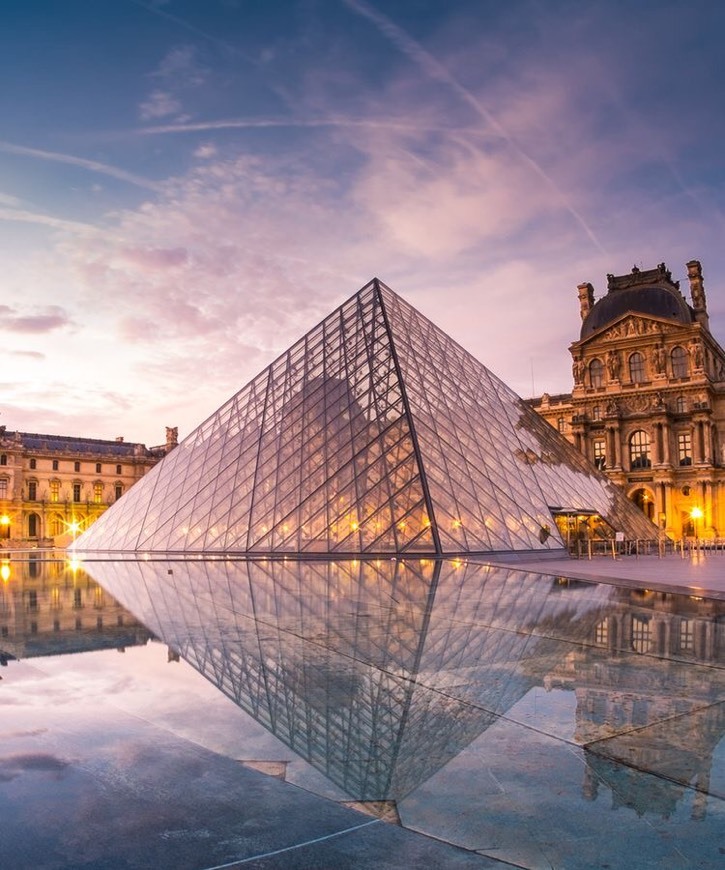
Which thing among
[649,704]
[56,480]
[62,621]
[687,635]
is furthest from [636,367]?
[56,480]

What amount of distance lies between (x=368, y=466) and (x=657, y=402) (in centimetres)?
4298

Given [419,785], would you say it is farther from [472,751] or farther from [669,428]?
[669,428]

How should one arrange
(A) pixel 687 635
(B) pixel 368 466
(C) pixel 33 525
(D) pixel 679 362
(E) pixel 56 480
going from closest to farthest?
(A) pixel 687 635
(B) pixel 368 466
(D) pixel 679 362
(C) pixel 33 525
(E) pixel 56 480

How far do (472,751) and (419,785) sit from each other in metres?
0.72

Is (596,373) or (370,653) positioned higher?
(596,373)

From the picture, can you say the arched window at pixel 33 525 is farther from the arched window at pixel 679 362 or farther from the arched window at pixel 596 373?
the arched window at pixel 679 362

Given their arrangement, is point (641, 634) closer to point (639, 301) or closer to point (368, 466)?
point (368, 466)

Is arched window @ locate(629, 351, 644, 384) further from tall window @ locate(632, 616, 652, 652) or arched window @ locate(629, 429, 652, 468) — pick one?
tall window @ locate(632, 616, 652, 652)

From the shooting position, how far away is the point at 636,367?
219ft

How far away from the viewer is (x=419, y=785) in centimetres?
440

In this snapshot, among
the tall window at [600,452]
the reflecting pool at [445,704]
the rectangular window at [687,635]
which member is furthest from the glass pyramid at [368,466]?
the tall window at [600,452]

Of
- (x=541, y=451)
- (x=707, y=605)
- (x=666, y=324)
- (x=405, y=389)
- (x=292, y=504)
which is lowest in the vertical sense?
(x=707, y=605)

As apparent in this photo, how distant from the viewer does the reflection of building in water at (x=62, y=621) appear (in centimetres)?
937

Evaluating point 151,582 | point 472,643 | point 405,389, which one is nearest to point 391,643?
point 472,643
